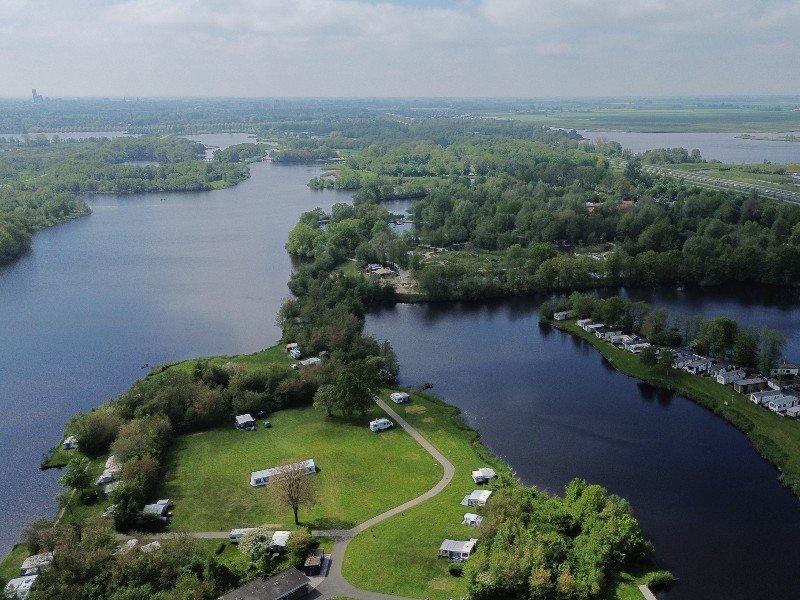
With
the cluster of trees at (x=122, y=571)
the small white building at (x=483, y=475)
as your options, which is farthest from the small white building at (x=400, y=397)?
the cluster of trees at (x=122, y=571)

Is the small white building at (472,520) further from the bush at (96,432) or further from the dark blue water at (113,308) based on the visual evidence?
the bush at (96,432)

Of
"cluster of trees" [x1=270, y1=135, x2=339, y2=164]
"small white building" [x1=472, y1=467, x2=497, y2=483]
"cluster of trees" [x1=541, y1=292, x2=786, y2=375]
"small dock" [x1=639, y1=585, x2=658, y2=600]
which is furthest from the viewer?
"cluster of trees" [x1=270, y1=135, x2=339, y2=164]

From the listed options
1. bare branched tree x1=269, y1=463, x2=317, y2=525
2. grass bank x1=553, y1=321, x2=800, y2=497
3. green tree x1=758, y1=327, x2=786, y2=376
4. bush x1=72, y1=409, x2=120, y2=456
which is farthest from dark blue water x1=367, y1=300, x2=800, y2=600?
bush x1=72, y1=409, x2=120, y2=456

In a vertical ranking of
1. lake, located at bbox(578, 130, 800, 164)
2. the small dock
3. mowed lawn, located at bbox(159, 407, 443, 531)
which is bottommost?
mowed lawn, located at bbox(159, 407, 443, 531)

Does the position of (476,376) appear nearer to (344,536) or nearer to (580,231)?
(344,536)

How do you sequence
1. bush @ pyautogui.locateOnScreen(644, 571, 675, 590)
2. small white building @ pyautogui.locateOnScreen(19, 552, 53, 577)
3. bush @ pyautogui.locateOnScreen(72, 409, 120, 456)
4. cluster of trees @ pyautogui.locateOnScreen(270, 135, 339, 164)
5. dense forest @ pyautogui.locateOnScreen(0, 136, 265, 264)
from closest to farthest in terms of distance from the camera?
1. bush @ pyautogui.locateOnScreen(644, 571, 675, 590)
2. small white building @ pyautogui.locateOnScreen(19, 552, 53, 577)
3. bush @ pyautogui.locateOnScreen(72, 409, 120, 456)
4. dense forest @ pyautogui.locateOnScreen(0, 136, 265, 264)
5. cluster of trees @ pyautogui.locateOnScreen(270, 135, 339, 164)

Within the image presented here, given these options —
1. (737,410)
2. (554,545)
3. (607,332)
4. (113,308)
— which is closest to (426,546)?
(554,545)

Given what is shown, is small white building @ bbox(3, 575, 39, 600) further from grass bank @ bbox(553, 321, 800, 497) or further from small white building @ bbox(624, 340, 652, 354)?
small white building @ bbox(624, 340, 652, 354)

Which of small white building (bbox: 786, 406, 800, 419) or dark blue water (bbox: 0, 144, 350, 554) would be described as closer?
small white building (bbox: 786, 406, 800, 419)
